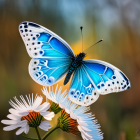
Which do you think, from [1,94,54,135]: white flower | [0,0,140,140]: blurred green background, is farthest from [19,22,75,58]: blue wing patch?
[0,0,140,140]: blurred green background

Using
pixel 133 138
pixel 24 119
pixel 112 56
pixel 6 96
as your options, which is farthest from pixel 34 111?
pixel 112 56

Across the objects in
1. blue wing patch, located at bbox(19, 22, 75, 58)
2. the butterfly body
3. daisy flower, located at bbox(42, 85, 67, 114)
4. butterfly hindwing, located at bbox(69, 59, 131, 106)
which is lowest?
daisy flower, located at bbox(42, 85, 67, 114)

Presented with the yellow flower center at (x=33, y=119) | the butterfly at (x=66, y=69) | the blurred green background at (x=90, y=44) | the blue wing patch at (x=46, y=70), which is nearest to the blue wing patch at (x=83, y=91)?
the butterfly at (x=66, y=69)

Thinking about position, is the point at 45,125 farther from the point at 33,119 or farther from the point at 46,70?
the point at 46,70

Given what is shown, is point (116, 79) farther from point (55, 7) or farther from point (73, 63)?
point (55, 7)

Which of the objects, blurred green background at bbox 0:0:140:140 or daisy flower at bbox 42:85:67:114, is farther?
blurred green background at bbox 0:0:140:140

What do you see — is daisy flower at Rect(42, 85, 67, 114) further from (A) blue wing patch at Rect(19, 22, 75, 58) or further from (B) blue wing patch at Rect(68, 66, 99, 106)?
(A) blue wing patch at Rect(19, 22, 75, 58)

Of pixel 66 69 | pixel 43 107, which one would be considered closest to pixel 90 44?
pixel 66 69
